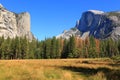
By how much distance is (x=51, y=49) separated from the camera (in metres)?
139

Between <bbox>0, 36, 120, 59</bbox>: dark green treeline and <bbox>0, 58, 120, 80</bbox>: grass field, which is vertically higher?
<bbox>0, 36, 120, 59</bbox>: dark green treeline

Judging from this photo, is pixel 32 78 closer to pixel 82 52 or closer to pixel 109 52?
pixel 82 52

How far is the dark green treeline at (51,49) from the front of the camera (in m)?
128

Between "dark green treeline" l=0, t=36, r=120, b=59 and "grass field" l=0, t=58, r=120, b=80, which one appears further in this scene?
"dark green treeline" l=0, t=36, r=120, b=59

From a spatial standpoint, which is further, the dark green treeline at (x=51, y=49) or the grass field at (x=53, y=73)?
the dark green treeline at (x=51, y=49)

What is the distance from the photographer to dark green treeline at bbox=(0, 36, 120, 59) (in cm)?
12825

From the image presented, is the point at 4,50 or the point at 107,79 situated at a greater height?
the point at 4,50

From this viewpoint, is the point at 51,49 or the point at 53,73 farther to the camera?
the point at 51,49

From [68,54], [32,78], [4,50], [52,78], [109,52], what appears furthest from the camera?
[109,52]

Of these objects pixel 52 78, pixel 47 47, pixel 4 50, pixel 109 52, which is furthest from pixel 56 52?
pixel 52 78

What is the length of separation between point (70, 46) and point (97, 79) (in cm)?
12136

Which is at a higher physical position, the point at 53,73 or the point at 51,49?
the point at 51,49

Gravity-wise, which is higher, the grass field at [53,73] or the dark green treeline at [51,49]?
the dark green treeline at [51,49]

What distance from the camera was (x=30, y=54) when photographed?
437 ft
